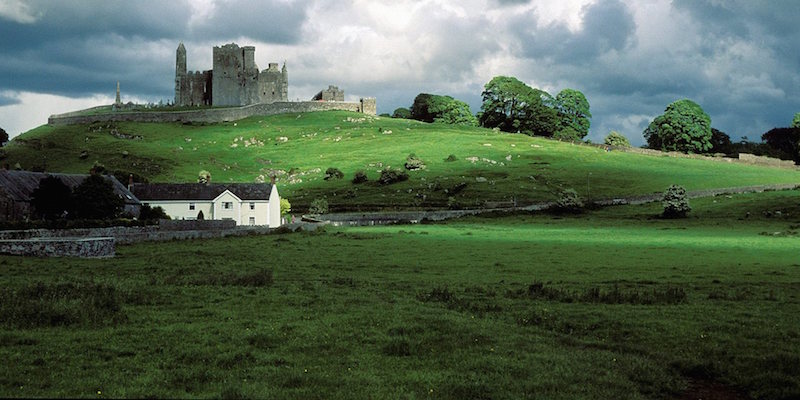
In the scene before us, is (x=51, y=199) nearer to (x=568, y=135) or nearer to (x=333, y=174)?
(x=333, y=174)

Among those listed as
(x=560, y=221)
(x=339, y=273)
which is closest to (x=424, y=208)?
(x=560, y=221)

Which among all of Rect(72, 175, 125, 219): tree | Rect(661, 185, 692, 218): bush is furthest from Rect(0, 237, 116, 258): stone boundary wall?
Rect(661, 185, 692, 218): bush

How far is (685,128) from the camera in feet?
546

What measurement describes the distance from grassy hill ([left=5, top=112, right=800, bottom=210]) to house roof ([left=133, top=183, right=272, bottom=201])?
1515 cm

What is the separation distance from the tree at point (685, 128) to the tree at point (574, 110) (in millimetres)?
27897

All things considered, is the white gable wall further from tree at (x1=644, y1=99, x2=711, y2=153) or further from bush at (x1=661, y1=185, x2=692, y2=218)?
tree at (x1=644, y1=99, x2=711, y2=153)

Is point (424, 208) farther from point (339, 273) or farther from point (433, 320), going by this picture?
point (433, 320)

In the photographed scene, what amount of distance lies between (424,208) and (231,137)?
325 feet

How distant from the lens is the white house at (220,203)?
94188 millimetres

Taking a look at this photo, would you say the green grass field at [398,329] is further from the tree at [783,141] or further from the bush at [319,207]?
the tree at [783,141]

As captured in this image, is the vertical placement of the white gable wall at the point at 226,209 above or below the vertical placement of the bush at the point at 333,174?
below

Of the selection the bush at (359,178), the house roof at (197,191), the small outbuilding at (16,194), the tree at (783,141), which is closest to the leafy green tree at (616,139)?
the tree at (783,141)

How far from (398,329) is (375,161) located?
127 m

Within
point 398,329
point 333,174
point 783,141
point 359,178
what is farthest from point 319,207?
point 783,141
